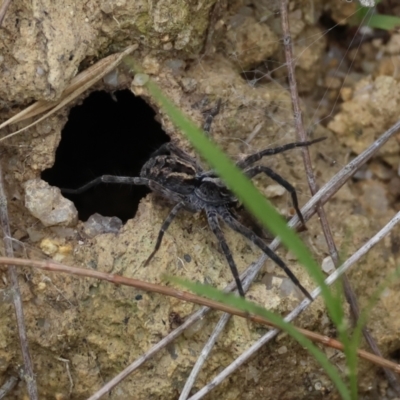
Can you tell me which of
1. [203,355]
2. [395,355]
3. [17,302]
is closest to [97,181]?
[17,302]

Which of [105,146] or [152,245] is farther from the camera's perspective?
[105,146]

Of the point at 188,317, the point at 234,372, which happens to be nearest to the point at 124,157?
the point at 188,317

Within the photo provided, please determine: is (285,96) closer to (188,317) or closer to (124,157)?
(124,157)

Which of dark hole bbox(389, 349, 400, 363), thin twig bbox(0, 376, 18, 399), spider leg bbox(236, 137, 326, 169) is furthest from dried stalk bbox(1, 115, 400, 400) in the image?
dark hole bbox(389, 349, 400, 363)

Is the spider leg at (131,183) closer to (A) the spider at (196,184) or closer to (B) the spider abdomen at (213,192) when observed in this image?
(A) the spider at (196,184)

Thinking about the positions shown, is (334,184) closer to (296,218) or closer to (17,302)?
(296,218)
